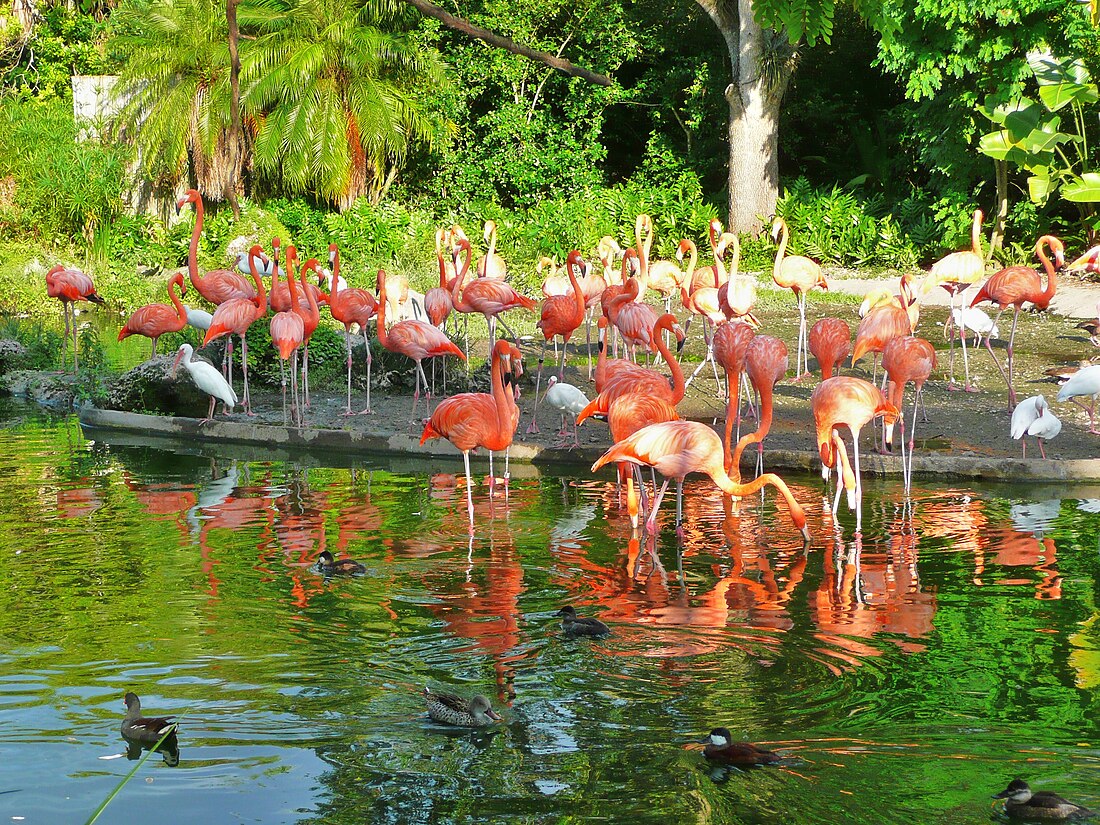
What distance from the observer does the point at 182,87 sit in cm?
2033

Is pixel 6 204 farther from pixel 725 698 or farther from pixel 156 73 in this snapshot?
pixel 725 698

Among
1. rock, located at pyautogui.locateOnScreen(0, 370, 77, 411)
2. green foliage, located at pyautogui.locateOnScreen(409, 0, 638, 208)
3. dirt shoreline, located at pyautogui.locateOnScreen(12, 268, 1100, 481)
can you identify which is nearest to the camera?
dirt shoreline, located at pyautogui.locateOnScreen(12, 268, 1100, 481)

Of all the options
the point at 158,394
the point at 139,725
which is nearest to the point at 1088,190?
the point at 139,725

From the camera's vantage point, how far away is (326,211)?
21.3m

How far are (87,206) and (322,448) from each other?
12.7 meters

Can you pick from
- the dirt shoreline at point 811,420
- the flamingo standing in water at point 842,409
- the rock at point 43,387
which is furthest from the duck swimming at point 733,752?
the rock at point 43,387

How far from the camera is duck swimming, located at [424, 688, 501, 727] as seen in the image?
4.34m

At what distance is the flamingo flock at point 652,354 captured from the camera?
7129 mm

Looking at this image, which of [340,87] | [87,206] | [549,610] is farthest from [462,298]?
[87,206]

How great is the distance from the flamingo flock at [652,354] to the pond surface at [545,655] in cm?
49

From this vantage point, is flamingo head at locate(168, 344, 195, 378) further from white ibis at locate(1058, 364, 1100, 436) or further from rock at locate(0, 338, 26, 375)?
white ibis at locate(1058, 364, 1100, 436)

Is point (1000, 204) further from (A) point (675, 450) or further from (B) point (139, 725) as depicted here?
(B) point (139, 725)

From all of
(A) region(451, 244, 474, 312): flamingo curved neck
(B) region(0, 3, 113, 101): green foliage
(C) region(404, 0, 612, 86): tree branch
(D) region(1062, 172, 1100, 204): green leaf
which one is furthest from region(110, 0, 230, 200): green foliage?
(D) region(1062, 172, 1100, 204): green leaf

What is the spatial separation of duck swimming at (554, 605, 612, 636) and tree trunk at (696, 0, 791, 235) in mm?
13535
